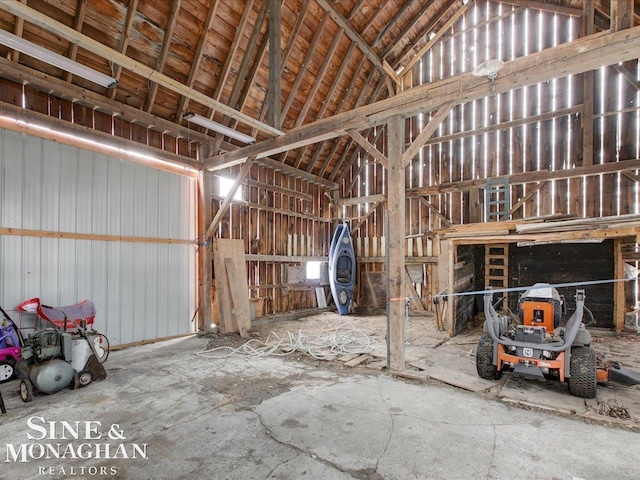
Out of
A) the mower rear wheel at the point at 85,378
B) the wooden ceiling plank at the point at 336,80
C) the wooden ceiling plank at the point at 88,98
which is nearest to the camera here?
the mower rear wheel at the point at 85,378

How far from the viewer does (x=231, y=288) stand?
20.5 ft

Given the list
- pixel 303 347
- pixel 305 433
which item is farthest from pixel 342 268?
pixel 305 433

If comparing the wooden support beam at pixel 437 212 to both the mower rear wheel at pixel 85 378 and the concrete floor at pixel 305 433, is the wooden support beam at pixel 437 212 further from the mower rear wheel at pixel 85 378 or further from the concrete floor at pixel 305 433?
the mower rear wheel at pixel 85 378

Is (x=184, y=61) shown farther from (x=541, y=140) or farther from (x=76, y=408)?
(x=541, y=140)

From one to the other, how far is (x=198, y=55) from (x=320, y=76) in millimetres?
2638

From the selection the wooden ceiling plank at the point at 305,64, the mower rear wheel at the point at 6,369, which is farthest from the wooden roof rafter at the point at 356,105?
the mower rear wheel at the point at 6,369

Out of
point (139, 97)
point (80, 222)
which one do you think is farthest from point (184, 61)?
point (80, 222)

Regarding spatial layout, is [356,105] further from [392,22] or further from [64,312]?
[64,312]

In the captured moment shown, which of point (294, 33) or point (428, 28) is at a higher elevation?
point (428, 28)

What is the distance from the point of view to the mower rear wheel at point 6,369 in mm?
3670

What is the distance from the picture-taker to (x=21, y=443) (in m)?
2.49

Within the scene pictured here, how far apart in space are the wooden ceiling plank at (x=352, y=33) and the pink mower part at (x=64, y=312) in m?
6.40

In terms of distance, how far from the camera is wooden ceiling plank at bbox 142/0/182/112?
15.9 feet

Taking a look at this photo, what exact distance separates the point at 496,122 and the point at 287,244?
574 cm
